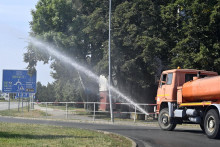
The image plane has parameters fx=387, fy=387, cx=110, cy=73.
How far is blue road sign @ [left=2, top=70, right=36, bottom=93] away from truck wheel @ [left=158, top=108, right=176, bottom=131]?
77.0 feet

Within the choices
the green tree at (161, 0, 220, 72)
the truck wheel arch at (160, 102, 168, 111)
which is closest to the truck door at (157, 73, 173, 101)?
the truck wheel arch at (160, 102, 168, 111)

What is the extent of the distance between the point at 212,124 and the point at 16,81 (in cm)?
2934

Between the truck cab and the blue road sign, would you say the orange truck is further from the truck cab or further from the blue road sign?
the blue road sign

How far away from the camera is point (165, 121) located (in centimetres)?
1958

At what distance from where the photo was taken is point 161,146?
12680 millimetres

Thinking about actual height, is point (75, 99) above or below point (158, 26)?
below

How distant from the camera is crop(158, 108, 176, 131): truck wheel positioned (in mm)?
19344

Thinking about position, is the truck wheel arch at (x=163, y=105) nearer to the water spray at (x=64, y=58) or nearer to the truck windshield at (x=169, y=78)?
the truck windshield at (x=169, y=78)

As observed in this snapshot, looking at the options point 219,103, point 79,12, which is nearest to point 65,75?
point 79,12

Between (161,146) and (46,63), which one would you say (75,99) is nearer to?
(46,63)

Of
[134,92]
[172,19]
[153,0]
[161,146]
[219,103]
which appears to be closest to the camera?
[161,146]

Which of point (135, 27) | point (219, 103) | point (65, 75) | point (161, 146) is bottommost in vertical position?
point (161, 146)

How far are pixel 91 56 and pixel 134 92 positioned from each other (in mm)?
4902

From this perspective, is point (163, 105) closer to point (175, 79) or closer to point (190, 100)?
point (175, 79)
